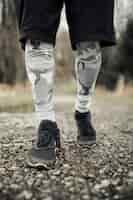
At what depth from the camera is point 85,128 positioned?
8.87ft

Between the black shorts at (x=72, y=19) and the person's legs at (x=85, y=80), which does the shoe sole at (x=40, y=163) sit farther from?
the black shorts at (x=72, y=19)

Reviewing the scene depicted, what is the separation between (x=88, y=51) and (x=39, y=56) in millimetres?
351

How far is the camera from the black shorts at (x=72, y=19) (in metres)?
2.25

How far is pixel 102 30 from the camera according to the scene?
2.42 metres

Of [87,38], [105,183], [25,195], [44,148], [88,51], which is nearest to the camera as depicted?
[25,195]

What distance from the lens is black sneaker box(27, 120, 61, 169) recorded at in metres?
2.24

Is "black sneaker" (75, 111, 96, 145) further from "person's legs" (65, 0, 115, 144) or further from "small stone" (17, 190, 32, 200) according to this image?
"small stone" (17, 190, 32, 200)

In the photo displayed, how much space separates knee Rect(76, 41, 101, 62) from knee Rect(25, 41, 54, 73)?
24cm

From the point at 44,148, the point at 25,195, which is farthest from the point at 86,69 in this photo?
the point at 25,195

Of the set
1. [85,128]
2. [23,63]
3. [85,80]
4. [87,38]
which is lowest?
[23,63]

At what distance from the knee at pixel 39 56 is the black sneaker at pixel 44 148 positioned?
29 centimetres

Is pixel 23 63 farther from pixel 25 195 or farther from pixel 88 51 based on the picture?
pixel 25 195

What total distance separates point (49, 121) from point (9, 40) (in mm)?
16130

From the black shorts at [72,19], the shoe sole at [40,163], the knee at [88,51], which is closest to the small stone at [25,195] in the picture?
the shoe sole at [40,163]
